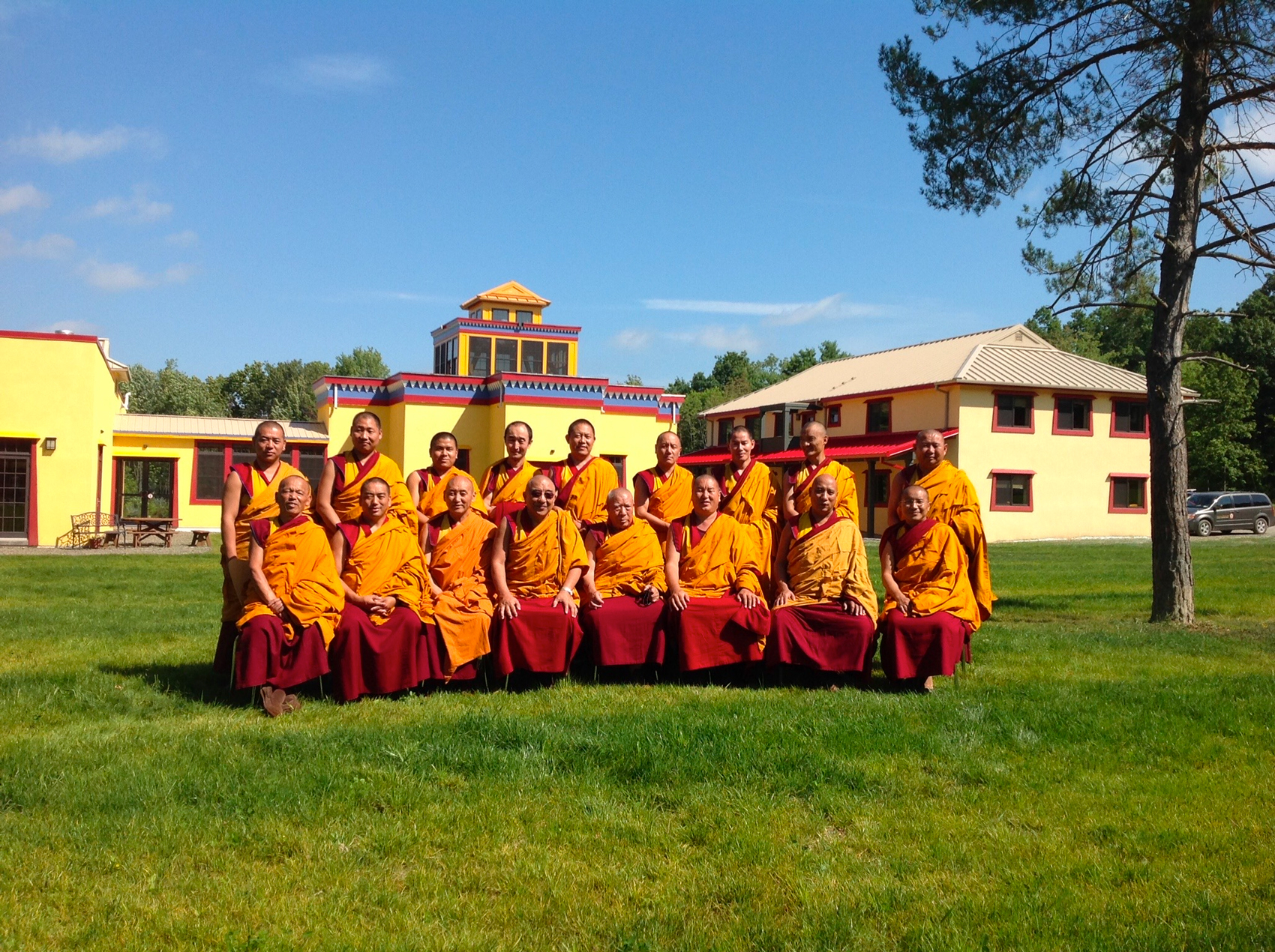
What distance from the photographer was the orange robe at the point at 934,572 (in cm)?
791

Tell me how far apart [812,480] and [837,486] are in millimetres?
202

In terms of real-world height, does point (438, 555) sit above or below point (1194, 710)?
above

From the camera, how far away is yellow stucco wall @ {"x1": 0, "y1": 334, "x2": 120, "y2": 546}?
25.3 m

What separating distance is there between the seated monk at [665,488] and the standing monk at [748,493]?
1.17ft

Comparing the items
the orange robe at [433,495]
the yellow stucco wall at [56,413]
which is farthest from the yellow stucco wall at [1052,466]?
the orange robe at [433,495]

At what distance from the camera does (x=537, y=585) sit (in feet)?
25.8

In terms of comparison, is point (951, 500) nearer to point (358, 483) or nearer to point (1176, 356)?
point (358, 483)

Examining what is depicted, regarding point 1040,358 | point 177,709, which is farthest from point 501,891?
point 1040,358

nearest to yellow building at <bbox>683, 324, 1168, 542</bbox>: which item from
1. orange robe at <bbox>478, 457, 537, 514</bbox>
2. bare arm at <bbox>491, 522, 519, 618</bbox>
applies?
orange robe at <bbox>478, 457, 537, 514</bbox>

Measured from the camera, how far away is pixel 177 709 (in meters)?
6.91

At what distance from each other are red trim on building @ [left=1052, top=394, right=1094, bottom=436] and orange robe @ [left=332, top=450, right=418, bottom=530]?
3040 cm

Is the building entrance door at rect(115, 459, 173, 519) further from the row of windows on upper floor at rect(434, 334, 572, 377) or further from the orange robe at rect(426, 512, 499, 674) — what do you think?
the orange robe at rect(426, 512, 499, 674)

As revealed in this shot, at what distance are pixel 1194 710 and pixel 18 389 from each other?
26068mm

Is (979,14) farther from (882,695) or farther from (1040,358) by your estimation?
Result: (1040,358)
